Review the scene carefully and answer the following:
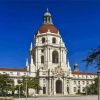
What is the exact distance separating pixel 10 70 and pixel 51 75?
55.7ft

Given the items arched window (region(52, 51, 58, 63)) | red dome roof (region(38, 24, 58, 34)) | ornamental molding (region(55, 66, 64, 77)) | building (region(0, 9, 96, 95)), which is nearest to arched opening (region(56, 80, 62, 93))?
building (region(0, 9, 96, 95))

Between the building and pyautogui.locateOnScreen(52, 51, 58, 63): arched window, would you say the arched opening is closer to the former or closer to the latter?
the building

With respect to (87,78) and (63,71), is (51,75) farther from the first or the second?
(87,78)

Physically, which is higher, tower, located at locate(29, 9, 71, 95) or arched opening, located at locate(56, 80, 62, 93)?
tower, located at locate(29, 9, 71, 95)

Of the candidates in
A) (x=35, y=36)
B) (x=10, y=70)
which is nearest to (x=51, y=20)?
(x=35, y=36)

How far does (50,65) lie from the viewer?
5054 inches

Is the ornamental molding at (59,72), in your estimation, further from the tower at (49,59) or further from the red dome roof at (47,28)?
the red dome roof at (47,28)

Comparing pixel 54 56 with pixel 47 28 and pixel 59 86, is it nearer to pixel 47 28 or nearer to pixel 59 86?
pixel 47 28

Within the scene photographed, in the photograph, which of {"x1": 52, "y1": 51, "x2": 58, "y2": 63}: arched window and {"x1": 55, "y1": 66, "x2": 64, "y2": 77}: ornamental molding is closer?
{"x1": 55, "y1": 66, "x2": 64, "y2": 77}: ornamental molding

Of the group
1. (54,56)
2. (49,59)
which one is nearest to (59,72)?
(49,59)

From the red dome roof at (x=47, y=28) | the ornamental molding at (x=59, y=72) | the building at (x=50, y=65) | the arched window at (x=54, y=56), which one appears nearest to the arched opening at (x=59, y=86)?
the building at (x=50, y=65)

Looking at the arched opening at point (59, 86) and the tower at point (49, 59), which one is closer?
the tower at point (49, 59)

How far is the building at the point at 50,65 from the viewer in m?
126

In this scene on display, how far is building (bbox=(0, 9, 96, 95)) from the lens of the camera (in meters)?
126
